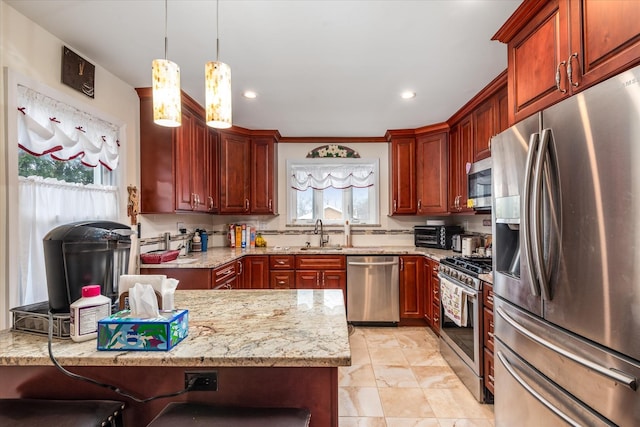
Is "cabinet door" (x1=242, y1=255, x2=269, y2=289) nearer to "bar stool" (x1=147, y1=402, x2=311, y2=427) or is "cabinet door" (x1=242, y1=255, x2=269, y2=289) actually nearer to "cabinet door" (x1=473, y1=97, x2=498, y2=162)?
"cabinet door" (x1=473, y1=97, x2=498, y2=162)

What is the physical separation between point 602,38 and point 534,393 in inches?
57.7

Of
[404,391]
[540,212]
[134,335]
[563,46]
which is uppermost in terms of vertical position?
[563,46]

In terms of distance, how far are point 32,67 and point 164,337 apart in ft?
6.23

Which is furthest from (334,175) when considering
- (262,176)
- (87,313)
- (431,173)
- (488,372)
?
(87,313)

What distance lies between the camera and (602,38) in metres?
1.15

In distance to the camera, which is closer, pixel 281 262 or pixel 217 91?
pixel 217 91

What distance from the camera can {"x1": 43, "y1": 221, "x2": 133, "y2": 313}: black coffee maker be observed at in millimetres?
1106

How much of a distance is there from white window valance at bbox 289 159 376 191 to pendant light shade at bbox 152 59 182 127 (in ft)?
10.2

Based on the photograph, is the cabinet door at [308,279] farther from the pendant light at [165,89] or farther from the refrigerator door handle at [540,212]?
the pendant light at [165,89]

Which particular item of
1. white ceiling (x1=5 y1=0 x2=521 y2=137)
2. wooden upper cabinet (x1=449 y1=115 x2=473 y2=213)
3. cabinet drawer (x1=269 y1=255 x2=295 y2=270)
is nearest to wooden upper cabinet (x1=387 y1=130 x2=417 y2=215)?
wooden upper cabinet (x1=449 y1=115 x2=473 y2=213)

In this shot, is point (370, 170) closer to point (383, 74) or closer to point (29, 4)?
point (383, 74)

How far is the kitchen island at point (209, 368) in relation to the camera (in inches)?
36.4

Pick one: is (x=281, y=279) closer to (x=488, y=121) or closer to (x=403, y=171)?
(x=403, y=171)

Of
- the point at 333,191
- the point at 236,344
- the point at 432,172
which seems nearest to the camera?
the point at 236,344
